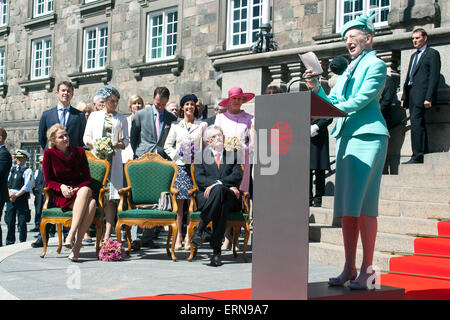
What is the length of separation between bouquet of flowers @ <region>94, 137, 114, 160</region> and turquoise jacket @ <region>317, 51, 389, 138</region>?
4.28m

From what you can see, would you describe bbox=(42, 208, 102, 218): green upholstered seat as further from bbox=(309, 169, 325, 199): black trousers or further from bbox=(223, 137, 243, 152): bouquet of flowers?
bbox=(309, 169, 325, 199): black trousers

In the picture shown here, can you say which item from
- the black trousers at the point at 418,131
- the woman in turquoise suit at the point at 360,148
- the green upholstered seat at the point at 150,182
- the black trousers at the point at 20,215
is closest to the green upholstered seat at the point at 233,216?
the green upholstered seat at the point at 150,182

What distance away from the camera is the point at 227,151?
7.39 metres

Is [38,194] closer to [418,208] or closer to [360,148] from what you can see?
[418,208]

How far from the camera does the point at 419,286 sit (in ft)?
16.2

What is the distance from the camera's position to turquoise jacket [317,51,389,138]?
4332 millimetres

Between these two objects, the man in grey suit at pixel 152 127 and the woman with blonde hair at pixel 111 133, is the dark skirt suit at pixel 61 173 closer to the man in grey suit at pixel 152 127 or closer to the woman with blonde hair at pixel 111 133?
the woman with blonde hair at pixel 111 133

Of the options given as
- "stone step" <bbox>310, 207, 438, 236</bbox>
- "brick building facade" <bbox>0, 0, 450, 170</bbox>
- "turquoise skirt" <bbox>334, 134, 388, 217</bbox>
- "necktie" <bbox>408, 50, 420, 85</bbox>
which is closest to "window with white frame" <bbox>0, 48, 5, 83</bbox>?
"brick building facade" <bbox>0, 0, 450, 170</bbox>

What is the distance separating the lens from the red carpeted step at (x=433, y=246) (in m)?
5.70

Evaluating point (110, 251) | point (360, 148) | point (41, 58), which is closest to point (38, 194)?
point (110, 251)

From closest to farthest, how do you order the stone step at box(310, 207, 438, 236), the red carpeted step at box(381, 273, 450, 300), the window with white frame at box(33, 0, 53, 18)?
the red carpeted step at box(381, 273, 450, 300) → the stone step at box(310, 207, 438, 236) → the window with white frame at box(33, 0, 53, 18)

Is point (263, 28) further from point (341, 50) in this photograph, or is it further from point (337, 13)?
point (337, 13)

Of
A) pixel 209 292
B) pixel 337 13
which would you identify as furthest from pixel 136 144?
pixel 337 13
